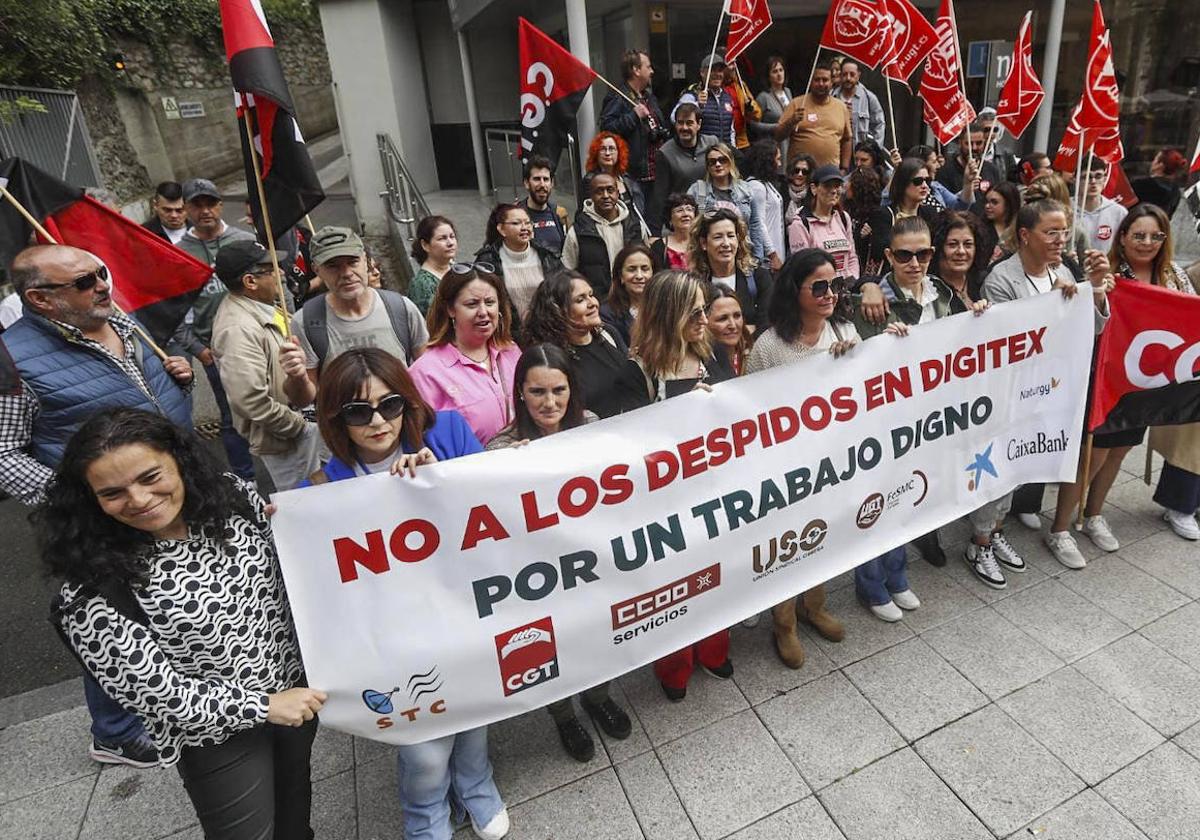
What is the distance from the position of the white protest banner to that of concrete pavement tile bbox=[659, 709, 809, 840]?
1.44 feet

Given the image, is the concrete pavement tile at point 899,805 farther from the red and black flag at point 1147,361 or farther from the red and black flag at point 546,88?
the red and black flag at point 546,88

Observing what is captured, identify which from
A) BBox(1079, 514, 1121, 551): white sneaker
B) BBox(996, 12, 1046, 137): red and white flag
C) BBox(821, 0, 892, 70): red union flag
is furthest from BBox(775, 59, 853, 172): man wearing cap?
BBox(1079, 514, 1121, 551): white sneaker

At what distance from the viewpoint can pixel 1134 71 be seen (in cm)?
1193

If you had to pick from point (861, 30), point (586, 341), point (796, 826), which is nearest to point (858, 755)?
point (796, 826)

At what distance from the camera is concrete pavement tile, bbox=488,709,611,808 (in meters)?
2.80

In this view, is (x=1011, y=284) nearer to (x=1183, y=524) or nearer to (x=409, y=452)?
(x=1183, y=524)

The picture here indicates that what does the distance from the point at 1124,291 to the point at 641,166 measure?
4340 millimetres

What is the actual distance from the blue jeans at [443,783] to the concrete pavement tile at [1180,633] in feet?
9.85

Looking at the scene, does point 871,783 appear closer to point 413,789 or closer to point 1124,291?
point 413,789

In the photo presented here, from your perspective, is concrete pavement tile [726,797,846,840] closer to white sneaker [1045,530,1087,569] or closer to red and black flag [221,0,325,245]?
white sneaker [1045,530,1087,569]

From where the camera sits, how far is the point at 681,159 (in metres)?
6.17

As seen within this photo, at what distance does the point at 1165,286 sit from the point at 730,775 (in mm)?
3463

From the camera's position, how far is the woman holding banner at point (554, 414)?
2656mm

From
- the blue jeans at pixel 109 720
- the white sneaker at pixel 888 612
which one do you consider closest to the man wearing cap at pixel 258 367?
the blue jeans at pixel 109 720
